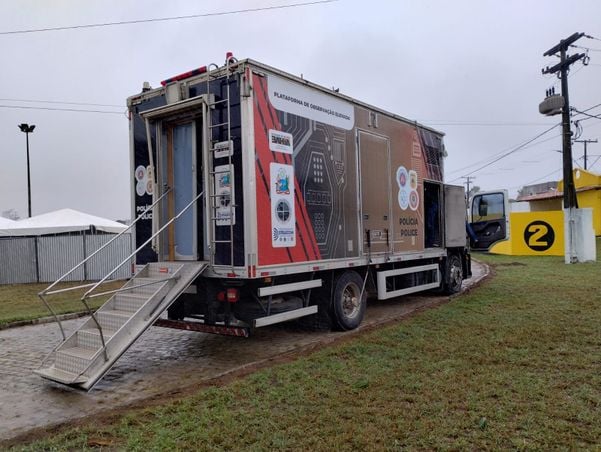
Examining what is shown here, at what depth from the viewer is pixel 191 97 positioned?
6.51 meters

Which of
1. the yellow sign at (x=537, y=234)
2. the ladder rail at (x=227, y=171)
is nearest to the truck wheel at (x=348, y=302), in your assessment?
the ladder rail at (x=227, y=171)

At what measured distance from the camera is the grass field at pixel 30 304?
9.71m

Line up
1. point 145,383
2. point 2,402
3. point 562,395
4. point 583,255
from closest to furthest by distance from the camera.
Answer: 1. point 562,395
2. point 2,402
3. point 145,383
4. point 583,255

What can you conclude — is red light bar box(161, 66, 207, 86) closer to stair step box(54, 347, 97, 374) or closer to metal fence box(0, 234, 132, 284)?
stair step box(54, 347, 97, 374)

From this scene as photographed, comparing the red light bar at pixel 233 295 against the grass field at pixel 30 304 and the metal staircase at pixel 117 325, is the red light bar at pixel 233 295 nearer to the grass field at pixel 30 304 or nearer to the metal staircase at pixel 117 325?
the metal staircase at pixel 117 325

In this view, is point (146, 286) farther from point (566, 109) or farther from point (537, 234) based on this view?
point (537, 234)

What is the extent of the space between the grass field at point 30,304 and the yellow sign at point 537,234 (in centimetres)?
1677

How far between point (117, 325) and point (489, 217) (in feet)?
47.0

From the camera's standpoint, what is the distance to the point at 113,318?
5.86m

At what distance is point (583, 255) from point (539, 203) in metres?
22.8

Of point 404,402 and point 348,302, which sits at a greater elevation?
point 348,302

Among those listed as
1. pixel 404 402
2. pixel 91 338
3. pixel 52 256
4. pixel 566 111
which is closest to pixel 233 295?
pixel 91 338

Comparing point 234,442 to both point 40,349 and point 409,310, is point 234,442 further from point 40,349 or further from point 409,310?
point 409,310

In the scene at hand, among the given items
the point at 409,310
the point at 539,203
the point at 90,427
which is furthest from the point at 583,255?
the point at 539,203
